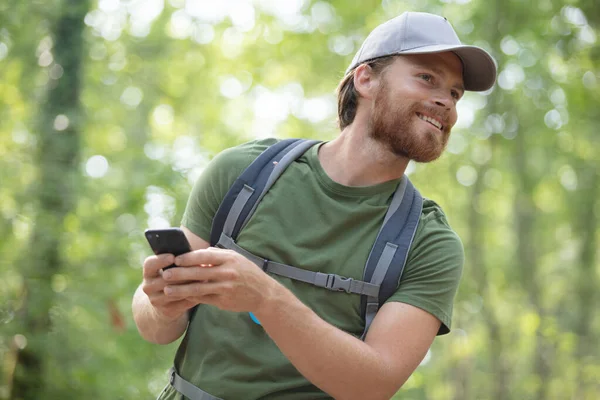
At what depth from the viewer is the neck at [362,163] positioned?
2914 mm

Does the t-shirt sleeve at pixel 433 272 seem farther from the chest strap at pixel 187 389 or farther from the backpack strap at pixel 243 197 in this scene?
the chest strap at pixel 187 389

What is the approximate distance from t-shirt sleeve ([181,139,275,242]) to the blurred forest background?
1037mm

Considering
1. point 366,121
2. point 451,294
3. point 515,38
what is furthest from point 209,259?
point 515,38

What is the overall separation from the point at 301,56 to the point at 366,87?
11.8 m

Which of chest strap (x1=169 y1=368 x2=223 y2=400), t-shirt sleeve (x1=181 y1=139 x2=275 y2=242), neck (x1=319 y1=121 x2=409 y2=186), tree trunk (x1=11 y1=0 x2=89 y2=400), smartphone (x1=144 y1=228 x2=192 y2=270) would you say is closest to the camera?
smartphone (x1=144 y1=228 x2=192 y2=270)

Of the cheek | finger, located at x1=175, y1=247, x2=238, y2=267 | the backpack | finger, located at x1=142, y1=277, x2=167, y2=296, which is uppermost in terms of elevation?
finger, located at x1=175, y1=247, x2=238, y2=267

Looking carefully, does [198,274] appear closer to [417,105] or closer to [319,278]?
[319,278]

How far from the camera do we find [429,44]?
2971 millimetres

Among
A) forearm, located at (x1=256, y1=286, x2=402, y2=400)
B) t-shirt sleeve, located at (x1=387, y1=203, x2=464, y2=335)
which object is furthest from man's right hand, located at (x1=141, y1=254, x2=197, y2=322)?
t-shirt sleeve, located at (x1=387, y1=203, x2=464, y2=335)

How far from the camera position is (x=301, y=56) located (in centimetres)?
1474

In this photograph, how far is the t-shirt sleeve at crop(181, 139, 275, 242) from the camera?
109 inches

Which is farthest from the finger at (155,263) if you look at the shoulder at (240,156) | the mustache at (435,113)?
the mustache at (435,113)

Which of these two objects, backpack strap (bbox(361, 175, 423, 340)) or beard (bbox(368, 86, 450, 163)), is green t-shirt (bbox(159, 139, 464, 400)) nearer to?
backpack strap (bbox(361, 175, 423, 340))

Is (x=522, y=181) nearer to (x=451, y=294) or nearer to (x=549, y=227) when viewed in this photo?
(x=549, y=227)
